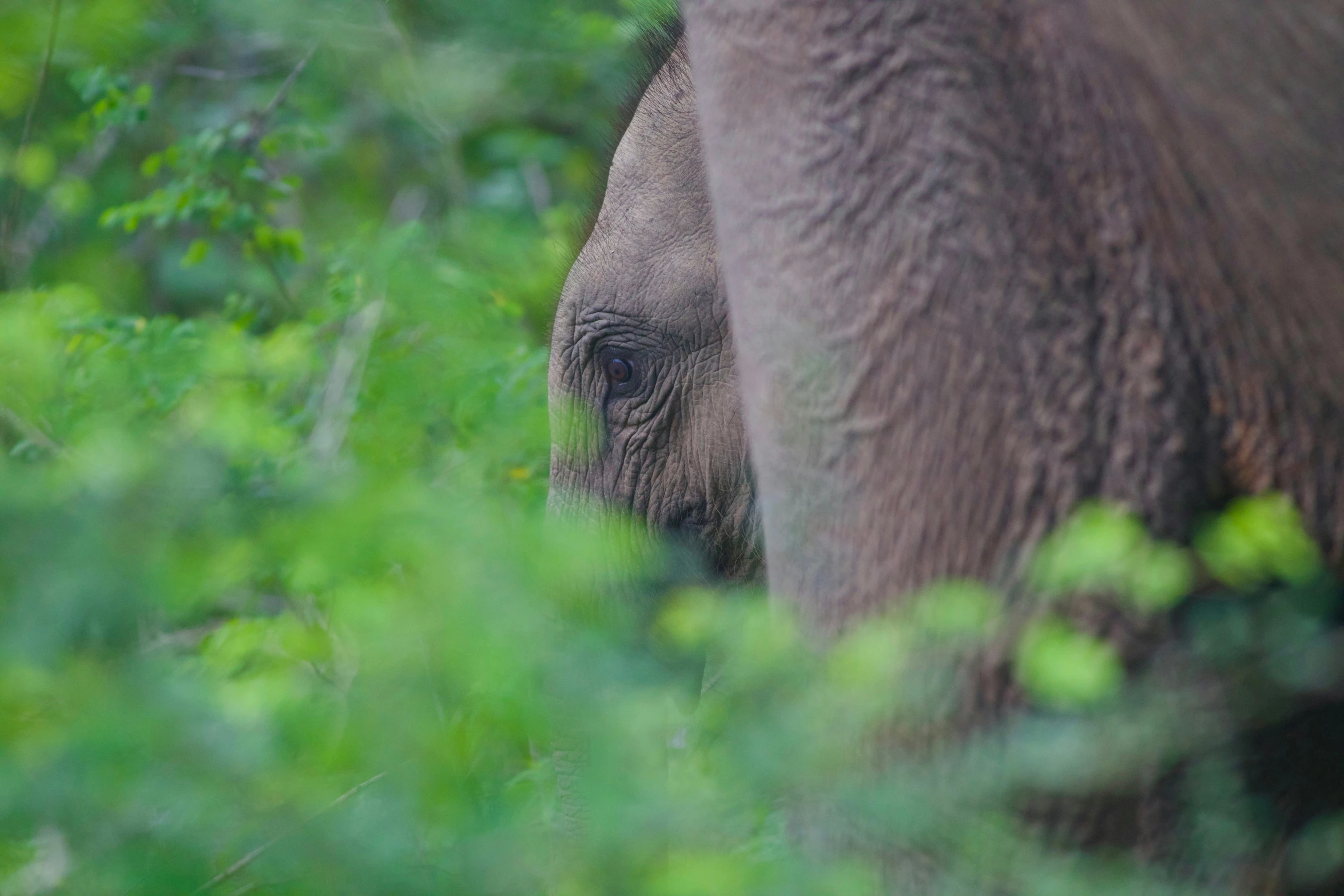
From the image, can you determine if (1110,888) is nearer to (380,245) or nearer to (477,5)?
(477,5)

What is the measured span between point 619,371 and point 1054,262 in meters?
1.49

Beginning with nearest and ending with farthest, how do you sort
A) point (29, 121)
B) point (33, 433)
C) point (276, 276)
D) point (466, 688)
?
point (466, 688)
point (33, 433)
point (29, 121)
point (276, 276)

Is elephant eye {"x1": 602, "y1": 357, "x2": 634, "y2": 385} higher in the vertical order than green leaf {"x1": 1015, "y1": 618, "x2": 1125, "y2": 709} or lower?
lower

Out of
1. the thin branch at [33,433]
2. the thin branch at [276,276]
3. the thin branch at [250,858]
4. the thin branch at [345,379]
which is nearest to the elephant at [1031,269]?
the thin branch at [250,858]

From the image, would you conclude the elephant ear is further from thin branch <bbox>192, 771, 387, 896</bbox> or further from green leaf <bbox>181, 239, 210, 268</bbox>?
green leaf <bbox>181, 239, 210, 268</bbox>

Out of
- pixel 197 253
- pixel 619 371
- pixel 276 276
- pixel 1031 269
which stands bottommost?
pixel 276 276

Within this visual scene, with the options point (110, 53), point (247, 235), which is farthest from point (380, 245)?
point (247, 235)

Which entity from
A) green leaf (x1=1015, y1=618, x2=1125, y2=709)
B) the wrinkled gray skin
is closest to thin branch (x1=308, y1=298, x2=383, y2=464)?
the wrinkled gray skin

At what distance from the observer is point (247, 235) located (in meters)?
3.77

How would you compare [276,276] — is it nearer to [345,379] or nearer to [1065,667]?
[345,379]

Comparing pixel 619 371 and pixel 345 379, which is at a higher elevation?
pixel 619 371

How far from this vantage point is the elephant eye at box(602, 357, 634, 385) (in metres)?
2.68

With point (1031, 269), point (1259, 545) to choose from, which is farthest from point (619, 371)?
point (1259, 545)

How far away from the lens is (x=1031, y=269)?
49.7 inches
